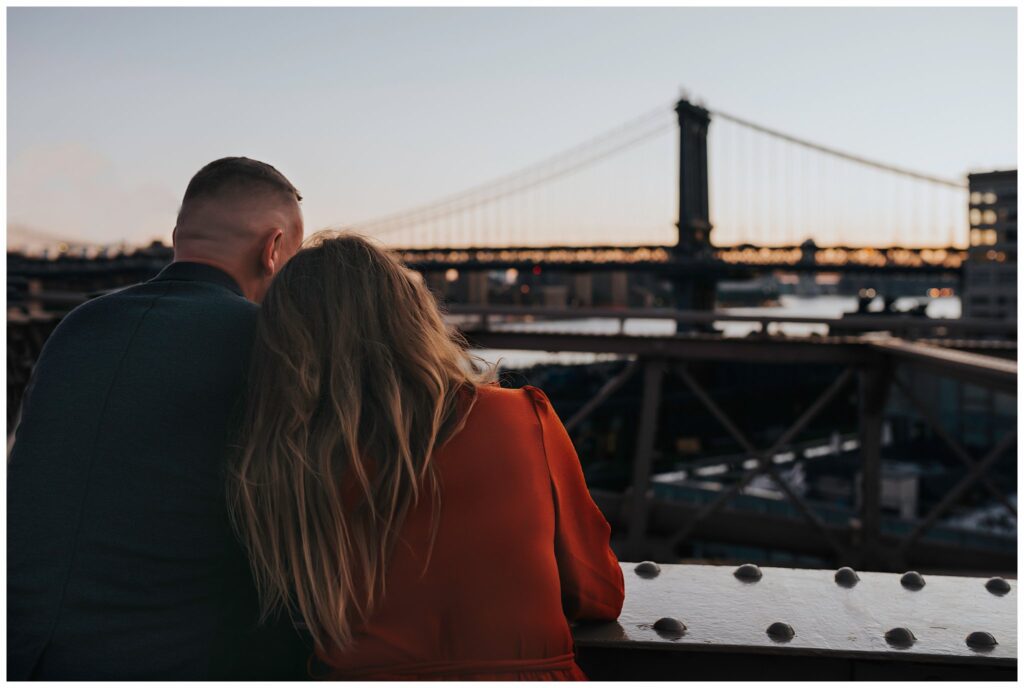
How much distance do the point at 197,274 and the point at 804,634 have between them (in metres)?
1.09

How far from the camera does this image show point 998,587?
1601 mm

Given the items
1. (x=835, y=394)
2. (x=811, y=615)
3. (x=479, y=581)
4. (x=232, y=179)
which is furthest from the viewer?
(x=835, y=394)

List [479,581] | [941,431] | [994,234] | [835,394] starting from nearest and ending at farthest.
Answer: [479,581] → [941,431] → [835,394] → [994,234]

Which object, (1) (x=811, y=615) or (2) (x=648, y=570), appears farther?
(2) (x=648, y=570)

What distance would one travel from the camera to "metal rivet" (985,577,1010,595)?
1.59m

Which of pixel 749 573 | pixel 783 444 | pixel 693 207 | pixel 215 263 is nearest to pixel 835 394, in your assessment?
pixel 783 444

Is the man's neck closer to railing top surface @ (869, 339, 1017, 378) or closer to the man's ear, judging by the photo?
the man's ear

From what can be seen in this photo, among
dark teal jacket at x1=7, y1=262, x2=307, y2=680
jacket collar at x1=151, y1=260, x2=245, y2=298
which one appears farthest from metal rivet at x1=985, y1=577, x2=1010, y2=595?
jacket collar at x1=151, y1=260, x2=245, y2=298

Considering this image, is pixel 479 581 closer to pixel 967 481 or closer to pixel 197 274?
pixel 197 274

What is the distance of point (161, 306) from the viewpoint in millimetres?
1316

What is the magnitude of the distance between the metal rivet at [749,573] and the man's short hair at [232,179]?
1.05 metres

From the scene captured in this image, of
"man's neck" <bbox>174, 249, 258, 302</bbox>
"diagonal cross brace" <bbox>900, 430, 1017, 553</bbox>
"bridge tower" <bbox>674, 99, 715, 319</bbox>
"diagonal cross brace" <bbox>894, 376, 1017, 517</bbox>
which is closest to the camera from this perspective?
"man's neck" <bbox>174, 249, 258, 302</bbox>

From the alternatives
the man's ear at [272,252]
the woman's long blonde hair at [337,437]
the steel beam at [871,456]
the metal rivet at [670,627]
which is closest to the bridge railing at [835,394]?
the steel beam at [871,456]

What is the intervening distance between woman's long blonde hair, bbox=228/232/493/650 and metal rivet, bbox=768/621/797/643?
1.86 ft
